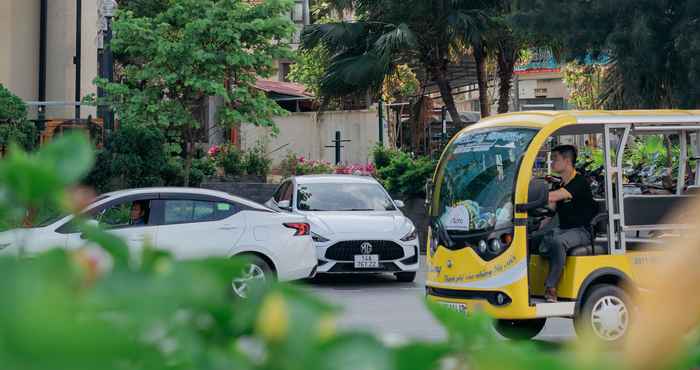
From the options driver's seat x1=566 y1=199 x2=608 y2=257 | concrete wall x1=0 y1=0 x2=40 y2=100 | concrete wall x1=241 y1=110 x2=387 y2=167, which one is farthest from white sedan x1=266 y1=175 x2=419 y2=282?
concrete wall x1=241 y1=110 x2=387 y2=167

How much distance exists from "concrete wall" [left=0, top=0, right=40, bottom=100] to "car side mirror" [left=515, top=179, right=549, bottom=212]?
52.4 feet

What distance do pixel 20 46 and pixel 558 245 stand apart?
1740 cm

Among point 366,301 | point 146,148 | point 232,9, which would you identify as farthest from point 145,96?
point 366,301

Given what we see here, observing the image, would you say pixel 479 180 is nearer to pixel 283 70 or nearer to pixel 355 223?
pixel 355 223

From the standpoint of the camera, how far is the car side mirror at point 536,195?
8.66m

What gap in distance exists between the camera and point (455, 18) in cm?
2094

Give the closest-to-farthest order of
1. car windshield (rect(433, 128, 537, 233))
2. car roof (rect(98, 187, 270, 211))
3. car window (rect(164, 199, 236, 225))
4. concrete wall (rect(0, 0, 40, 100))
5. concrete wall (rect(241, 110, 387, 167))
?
car windshield (rect(433, 128, 537, 233)) → car roof (rect(98, 187, 270, 211)) → car window (rect(164, 199, 236, 225)) → concrete wall (rect(0, 0, 40, 100)) → concrete wall (rect(241, 110, 387, 167))

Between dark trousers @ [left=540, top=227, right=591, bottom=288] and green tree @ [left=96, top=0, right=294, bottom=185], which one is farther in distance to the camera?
green tree @ [left=96, top=0, right=294, bottom=185]

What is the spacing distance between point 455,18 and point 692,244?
67.1 ft

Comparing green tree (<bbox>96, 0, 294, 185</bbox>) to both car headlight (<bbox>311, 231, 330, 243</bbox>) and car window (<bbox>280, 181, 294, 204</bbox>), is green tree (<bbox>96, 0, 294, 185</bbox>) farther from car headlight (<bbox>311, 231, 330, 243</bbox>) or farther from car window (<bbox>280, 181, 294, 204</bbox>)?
car headlight (<bbox>311, 231, 330, 243</bbox>)

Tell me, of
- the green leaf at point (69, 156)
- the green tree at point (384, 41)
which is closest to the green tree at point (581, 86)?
the green tree at point (384, 41)

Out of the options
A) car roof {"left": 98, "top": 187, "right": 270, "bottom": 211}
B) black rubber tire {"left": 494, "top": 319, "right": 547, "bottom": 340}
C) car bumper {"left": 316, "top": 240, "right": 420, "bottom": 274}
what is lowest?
black rubber tire {"left": 494, "top": 319, "right": 547, "bottom": 340}

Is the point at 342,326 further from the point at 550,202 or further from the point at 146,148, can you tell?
the point at 146,148

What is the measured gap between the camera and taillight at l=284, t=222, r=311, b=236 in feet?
40.9
